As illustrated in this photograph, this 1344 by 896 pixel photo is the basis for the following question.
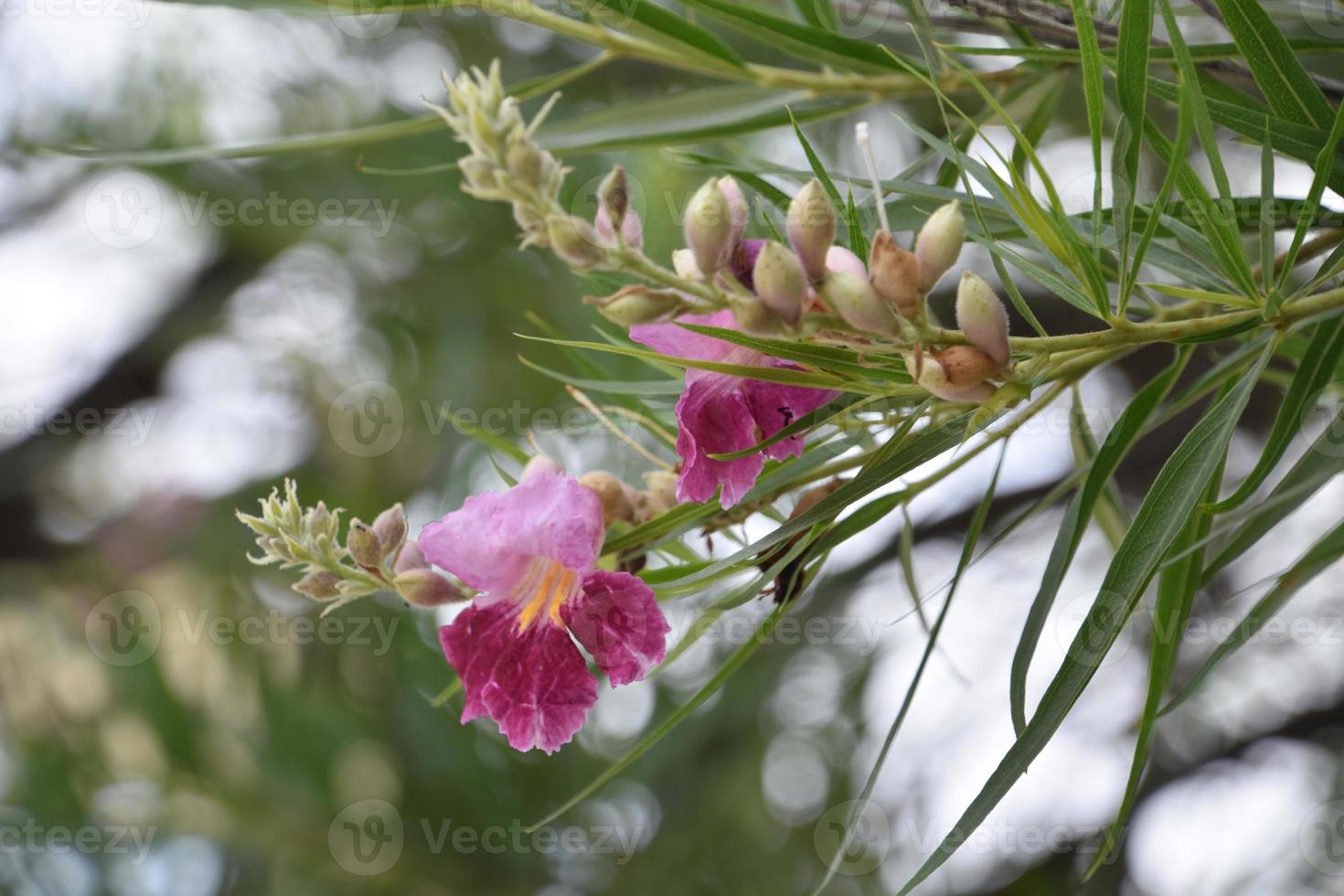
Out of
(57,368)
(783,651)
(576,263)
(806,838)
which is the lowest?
(57,368)

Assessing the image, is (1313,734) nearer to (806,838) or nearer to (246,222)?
(806,838)

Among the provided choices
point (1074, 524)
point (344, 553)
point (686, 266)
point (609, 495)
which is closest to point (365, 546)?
point (344, 553)

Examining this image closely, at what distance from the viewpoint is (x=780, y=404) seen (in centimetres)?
53

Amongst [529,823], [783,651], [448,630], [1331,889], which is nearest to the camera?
[448,630]

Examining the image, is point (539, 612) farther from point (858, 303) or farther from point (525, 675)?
point (858, 303)

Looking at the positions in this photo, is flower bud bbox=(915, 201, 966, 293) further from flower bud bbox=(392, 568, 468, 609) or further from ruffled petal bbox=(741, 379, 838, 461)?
flower bud bbox=(392, 568, 468, 609)

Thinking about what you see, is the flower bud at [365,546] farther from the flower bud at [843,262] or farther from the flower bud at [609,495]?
the flower bud at [843,262]

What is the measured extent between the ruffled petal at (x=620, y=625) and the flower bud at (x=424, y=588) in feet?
0.29

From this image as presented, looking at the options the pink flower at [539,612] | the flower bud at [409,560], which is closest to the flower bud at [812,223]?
the pink flower at [539,612]

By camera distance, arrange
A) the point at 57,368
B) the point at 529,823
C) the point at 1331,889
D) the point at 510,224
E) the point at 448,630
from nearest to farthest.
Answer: the point at 448,630
the point at 1331,889
the point at 529,823
the point at 510,224
the point at 57,368

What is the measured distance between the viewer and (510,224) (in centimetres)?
180

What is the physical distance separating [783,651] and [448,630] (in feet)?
3.70

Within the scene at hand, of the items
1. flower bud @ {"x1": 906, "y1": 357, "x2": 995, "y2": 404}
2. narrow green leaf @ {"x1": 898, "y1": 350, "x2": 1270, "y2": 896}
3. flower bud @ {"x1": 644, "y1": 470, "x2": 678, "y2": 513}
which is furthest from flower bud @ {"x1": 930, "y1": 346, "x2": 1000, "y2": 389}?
flower bud @ {"x1": 644, "y1": 470, "x2": 678, "y2": 513}

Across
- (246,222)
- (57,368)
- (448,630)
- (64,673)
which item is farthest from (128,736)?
(448,630)
